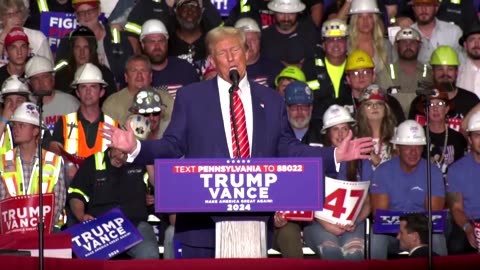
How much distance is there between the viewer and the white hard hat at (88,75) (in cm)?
1553

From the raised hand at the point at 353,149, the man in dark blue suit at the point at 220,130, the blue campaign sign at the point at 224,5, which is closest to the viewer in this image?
the raised hand at the point at 353,149

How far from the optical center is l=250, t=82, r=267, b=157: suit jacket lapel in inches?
381

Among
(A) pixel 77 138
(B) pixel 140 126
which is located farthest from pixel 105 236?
(A) pixel 77 138

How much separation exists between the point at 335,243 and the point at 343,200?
1.64 ft

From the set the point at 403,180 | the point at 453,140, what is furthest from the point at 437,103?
the point at 403,180

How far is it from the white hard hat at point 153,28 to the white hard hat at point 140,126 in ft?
6.17

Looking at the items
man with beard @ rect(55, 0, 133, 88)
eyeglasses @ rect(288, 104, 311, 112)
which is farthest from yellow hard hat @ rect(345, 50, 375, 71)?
man with beard @ rect(55, 0, 133, 88)

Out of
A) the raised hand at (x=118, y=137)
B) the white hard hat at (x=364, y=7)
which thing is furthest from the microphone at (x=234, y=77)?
the white hard hat at (x=364, y=7)

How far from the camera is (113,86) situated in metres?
16.1

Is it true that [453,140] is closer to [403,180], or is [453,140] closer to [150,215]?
[403,180]

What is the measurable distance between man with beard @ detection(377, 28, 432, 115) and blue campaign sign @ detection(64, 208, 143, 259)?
4147 millimetres

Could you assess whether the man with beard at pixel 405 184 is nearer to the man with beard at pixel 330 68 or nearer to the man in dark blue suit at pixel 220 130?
the man with beard at pixel 330 68

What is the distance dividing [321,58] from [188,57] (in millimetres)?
1396

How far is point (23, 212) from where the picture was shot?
12.9m
